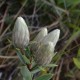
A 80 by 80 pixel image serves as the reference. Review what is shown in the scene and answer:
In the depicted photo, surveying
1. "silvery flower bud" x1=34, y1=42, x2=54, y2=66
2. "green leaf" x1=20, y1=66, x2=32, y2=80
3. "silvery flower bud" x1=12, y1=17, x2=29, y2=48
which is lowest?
"green leaf" x1=20, y1=66, x2=32, y2=80

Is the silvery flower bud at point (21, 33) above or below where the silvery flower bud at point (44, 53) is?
above

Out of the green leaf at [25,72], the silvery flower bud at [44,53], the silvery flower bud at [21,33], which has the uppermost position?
the silvery flower bud at [21,33]

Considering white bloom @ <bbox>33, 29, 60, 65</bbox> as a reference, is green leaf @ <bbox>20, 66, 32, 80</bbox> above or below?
below

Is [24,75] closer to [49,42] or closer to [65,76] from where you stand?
[49,42]

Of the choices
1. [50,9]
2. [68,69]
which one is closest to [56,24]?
[50,9]

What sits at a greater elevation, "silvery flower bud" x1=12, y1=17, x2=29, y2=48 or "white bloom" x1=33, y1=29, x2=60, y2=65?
"silvery flower bud" x1=12, y1=17, x2=29, y2=48
